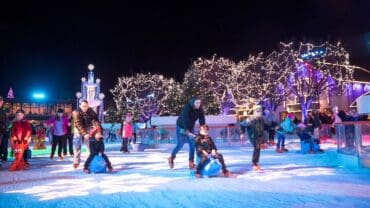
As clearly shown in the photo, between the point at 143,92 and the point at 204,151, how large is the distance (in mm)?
41440

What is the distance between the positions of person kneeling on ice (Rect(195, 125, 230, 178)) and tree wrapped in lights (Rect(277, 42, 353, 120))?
1102 inches

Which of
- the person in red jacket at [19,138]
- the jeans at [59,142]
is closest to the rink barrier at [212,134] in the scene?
the jeans at [59,142]

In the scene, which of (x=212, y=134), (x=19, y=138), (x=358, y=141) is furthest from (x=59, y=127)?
(x=358, y=141)

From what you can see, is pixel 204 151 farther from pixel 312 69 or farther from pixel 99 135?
pixel 312 69

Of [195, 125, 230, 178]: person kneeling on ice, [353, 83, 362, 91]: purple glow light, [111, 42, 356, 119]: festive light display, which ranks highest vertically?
[111, 42, 356, 119]: festive light display

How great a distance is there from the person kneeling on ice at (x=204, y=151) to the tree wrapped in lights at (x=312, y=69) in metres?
28.0

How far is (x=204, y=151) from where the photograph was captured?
22.1 feet

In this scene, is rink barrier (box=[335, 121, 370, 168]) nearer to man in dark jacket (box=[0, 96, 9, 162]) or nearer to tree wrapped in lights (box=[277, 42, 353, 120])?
man in dark jacket (box=[0, 96, 9, 162])

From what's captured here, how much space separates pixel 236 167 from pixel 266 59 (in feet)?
99.4

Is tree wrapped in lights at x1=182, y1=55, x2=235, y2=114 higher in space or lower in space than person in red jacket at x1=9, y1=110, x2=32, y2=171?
higher

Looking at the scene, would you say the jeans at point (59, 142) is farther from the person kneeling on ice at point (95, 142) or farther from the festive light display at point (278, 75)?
the festive light display at point (278, 75)

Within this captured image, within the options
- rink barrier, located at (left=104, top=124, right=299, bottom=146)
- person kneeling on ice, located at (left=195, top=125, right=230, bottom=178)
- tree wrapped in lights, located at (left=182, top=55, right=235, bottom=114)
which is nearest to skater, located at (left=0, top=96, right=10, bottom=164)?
person kneeling on ice, located at (left=195, top=125, right=230, bottom=178)

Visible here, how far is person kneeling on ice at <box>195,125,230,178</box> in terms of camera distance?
263 inches

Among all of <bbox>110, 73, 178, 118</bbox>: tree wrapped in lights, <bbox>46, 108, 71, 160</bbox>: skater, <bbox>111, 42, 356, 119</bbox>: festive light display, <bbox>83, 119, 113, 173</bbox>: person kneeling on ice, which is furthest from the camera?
<bbox>110, 73, 178, 118</bbox>: tree wrapped in lights
